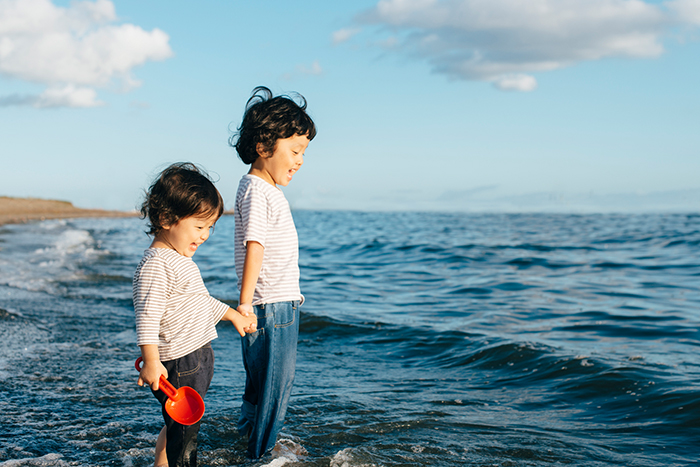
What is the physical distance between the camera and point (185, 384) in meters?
2.62

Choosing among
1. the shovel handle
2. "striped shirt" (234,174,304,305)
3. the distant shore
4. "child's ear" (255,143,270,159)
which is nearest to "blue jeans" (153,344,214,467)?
the shovel handle

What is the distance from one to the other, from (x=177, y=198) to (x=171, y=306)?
0.53m

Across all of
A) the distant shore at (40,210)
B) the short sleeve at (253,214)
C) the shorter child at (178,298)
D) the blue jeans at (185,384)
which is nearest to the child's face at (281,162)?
the short sleeve at (253,214)

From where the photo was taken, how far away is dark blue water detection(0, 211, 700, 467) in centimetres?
345

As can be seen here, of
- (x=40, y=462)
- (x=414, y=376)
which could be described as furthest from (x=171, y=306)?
(x=414, y=376)

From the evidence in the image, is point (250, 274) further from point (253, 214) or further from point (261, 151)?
point (261, 151)

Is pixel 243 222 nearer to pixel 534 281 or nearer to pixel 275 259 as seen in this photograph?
pixel 275 259

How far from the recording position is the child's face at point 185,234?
2.61m

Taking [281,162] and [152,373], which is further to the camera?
[281,162]

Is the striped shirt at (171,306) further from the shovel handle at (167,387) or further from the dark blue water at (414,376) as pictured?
the dark blue water at (414,376)

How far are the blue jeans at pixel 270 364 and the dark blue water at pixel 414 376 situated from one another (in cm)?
23

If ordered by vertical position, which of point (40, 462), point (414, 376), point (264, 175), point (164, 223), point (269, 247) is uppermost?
point (264, 175)

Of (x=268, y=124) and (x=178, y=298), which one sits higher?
(x=268, y=124)

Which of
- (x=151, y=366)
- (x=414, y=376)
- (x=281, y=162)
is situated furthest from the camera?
(x=414, y=376)
